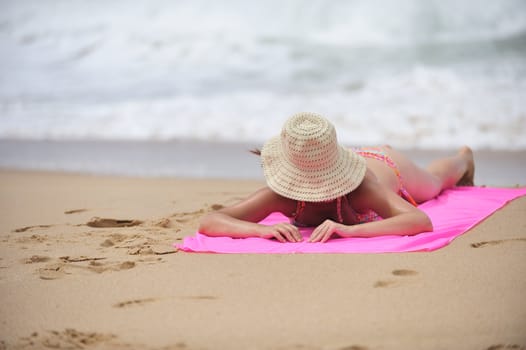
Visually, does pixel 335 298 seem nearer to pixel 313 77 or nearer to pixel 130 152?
pixel 130 152

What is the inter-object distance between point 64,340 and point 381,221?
64.3 inches

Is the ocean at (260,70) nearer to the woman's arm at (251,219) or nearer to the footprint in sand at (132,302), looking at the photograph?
the woman's arm at (251,219)

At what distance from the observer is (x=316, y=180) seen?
3.26m

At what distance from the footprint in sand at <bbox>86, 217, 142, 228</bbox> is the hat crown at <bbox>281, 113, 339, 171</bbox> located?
1173mm

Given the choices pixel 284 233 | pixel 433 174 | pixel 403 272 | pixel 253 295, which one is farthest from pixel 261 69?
pixel 253 295

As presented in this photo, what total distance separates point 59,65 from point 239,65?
299 centimetres

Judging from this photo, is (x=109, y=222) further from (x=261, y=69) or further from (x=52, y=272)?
(x=261, y=69)

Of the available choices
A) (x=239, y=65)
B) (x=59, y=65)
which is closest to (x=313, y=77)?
(x=239, y=65)

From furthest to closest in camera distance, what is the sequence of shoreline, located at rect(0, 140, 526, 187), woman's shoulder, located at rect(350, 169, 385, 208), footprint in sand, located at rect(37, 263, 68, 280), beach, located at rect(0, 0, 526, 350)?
shoreline, located at rect(0, 140, 526, 187), woman's shoulder, located at rect(350, 169, 385, 208), footprint in sand, located at rect(37, 263, 68, 280), beach, located at rect(0, 0, 526, 350)

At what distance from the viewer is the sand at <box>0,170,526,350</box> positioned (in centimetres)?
213

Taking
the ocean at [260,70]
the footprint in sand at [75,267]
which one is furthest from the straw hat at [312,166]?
the ocean at [260,70]

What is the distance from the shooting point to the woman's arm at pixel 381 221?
10.5 feet

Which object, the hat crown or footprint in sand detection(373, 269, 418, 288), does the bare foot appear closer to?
the hat crown

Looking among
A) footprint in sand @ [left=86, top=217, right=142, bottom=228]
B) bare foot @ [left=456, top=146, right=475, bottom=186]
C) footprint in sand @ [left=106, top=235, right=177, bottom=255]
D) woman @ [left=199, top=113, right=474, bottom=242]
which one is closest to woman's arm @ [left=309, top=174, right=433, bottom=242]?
woman @ [left=199, top=113, right=474, bottom=242]
